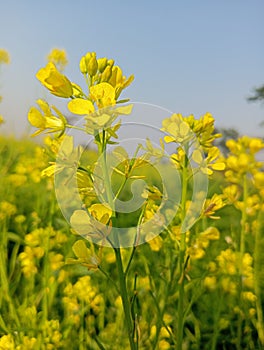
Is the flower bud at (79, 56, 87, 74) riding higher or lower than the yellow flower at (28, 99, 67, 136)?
higher

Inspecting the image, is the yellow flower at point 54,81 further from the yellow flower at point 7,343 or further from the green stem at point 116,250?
the yellow flower at point 7,343

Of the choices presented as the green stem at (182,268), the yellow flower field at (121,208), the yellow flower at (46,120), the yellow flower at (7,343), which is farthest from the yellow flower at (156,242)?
Result: the yellow flower at (46,120)

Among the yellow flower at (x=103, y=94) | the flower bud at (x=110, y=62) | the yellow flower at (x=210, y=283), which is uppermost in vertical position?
the flower bud at (x=110, y=62)

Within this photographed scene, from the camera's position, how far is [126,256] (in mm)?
1686

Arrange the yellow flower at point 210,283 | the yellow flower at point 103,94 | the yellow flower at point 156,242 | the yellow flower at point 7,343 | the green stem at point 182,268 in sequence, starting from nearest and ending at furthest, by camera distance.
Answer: the yellow flower at point 103,94, the green stem at point 182,268, the yellow flower at point 7,343, the yellow flower at point 156,242, the yellow flower at point 210,283

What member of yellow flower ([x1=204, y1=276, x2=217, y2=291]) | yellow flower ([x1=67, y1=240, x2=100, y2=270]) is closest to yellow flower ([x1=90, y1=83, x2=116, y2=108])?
yellow flower ([x1=67, y1=240, x2=100, y2=270])

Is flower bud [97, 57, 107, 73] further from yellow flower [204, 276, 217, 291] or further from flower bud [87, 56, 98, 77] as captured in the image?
yellow flower [204, 276, 217, 291]

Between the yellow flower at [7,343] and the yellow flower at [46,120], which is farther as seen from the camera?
the yellow flower at [7,343]

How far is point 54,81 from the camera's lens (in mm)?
708

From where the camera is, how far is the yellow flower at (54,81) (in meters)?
0.71

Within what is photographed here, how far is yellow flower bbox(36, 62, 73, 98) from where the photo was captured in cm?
71

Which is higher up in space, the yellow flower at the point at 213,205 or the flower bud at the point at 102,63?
the flower bud at the point at 102,63

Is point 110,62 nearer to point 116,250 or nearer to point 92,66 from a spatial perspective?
point 92,66

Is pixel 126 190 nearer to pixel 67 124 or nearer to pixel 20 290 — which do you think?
pixel 20 290
